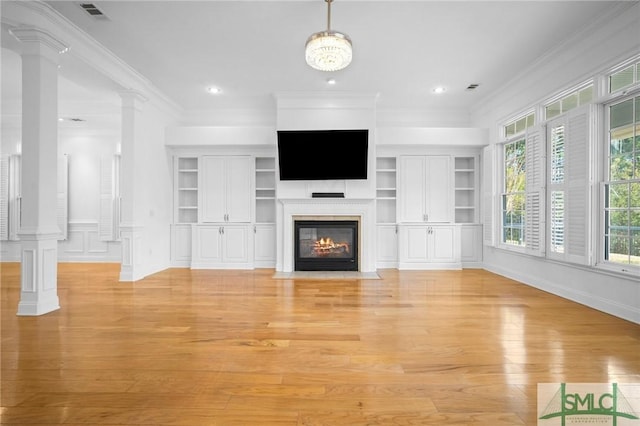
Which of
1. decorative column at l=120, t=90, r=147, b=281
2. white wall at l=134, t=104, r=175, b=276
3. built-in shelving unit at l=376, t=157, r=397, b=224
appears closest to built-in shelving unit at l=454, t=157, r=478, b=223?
built-in shelving unit at l=376, t=157, r=397, b=224

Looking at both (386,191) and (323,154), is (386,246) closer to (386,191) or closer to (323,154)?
(386,191)

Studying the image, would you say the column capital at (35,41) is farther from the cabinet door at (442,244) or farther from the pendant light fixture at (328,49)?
the cabinet door at (442,244)

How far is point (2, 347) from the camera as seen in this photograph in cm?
253

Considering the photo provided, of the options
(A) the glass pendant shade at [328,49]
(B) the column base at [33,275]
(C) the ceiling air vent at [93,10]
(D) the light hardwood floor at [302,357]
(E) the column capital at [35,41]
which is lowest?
(D) the light hardwood floor at [302,357]

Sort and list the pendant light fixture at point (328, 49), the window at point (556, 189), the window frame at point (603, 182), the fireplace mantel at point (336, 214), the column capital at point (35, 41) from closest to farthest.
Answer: the pendant light fixture at point (328, 49) < the column capital at point (35, 41) < the window frame at point (603, 182) < the window at point (556, 189) < the fireplace mantel at point (336, 214)

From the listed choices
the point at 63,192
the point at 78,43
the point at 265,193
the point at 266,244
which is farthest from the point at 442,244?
the point at 63,192

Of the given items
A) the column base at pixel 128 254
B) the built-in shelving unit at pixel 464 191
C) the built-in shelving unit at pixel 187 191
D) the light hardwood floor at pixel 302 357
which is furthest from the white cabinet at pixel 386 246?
the column base at pixel 128 254

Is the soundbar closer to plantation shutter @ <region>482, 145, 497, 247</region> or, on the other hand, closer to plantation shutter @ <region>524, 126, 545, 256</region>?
plantation shutter @ <region>482, 145, 497, 247</region>

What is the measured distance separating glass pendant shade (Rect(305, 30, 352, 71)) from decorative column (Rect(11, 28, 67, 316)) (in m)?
2.76

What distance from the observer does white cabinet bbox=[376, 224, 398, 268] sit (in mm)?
6422

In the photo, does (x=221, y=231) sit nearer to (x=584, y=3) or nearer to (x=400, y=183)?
(x=400, y=183)

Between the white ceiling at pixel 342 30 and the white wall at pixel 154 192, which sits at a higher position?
the white ceiling at pixel 342 30

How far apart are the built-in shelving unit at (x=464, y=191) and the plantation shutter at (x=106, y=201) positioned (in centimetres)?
727

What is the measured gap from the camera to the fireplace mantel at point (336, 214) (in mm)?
5789
